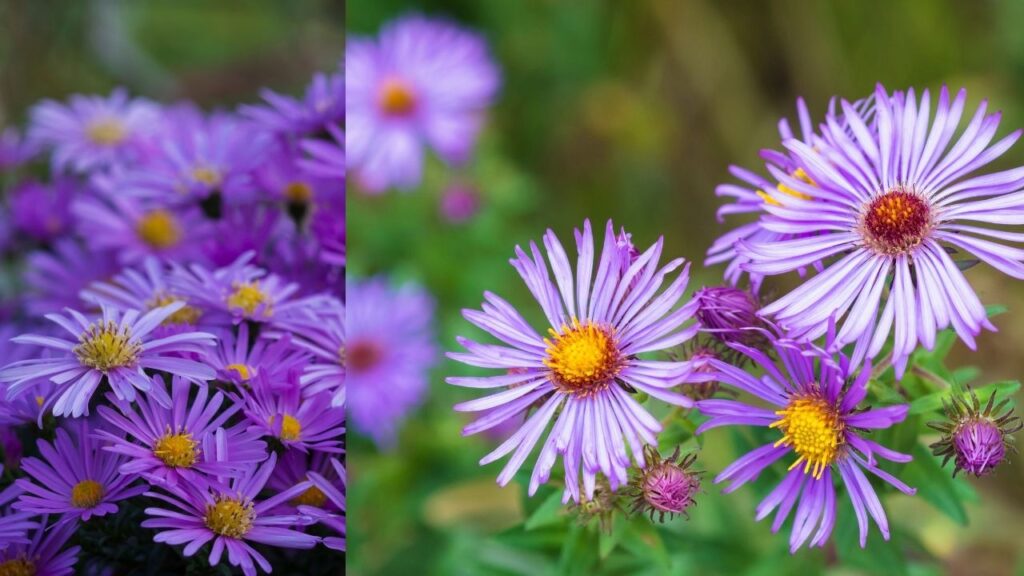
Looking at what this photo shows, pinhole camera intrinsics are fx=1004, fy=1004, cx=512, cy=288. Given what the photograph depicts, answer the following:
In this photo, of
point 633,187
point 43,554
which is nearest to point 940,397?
point 43,554

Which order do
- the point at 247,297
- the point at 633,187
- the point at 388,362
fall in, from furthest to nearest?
the point at 633,187 < the point at 388,362 < the point at 247,297

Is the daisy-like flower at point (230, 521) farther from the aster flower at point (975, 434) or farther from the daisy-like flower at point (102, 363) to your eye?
A: the aster flower at point (975, 434)

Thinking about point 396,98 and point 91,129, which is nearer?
point 91,129

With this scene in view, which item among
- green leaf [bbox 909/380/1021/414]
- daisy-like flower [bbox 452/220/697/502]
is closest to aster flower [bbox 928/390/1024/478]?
green leaf [bbox 909/380/1021/414]

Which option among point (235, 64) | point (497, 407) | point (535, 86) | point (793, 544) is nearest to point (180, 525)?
point (497, 407)

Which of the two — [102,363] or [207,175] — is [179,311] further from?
[207,175]
